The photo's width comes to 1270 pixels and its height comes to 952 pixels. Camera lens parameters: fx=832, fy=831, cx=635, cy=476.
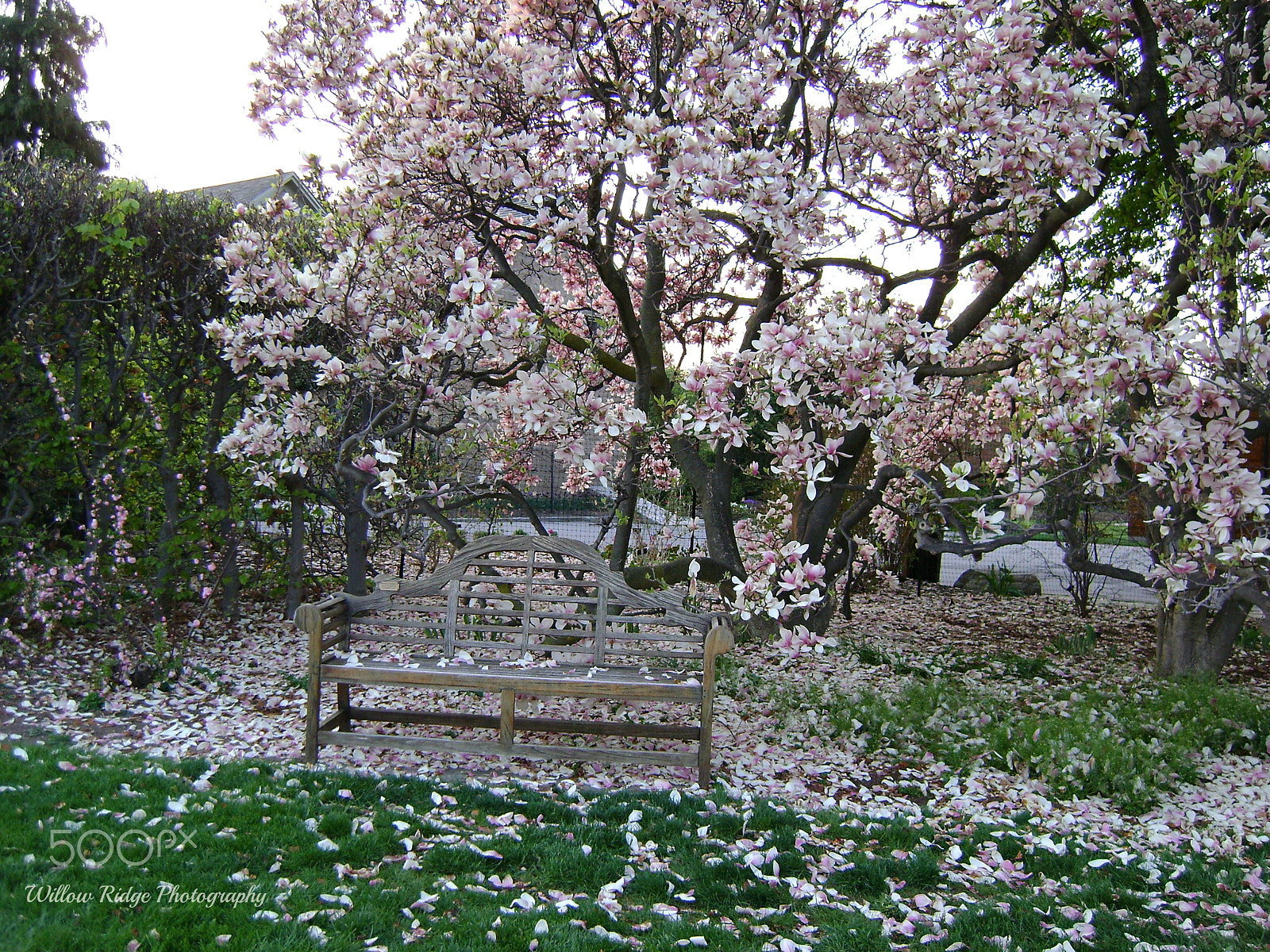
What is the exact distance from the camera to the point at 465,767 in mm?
3883

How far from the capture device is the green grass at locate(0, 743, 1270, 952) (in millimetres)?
2350

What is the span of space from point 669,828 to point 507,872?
2.30ft

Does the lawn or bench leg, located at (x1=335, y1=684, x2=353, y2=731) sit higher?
bench leg, located at (x1=335, y1=684, x2=353, y2=731)

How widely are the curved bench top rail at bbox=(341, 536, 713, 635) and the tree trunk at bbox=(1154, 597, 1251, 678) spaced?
3486 mm

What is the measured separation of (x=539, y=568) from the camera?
4148 millimetres

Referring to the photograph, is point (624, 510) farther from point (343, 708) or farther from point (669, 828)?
point (669, 828)

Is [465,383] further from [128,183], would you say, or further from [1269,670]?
[1269,670]

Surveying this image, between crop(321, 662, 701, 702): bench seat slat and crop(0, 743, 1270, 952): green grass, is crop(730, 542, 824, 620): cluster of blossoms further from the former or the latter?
crop(0, 743, 1270, 952): green grass

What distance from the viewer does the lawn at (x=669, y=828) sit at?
244 centimetres

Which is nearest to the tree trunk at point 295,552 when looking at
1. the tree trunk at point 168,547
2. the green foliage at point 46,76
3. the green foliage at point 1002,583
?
the tree trunk at point 168,547

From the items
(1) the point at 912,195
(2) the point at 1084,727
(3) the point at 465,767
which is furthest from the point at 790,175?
(3) the point at 465,767

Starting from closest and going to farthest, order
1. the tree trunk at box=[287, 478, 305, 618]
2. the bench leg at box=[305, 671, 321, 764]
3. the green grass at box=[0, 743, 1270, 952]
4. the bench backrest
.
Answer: the green grass at box=[0, 743, 1270, 952] < the bench leg at box=[305, 671, 321, 764] < the bench backrest < the tree trunk at box=[287, 478, 305, 618]

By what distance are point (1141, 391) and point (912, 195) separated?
214cm

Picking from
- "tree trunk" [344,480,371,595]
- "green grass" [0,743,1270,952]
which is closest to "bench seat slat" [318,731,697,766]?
"green grass" [0,743,1270,952]
